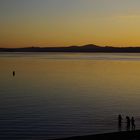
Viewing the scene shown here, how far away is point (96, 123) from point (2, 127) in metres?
8.11

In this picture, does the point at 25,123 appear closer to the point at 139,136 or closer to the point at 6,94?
the point at 139,136

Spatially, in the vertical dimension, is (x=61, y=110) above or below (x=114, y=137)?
below

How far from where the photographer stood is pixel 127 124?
3044cm

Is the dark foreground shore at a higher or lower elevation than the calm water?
higher

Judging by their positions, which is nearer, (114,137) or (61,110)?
(114,137)

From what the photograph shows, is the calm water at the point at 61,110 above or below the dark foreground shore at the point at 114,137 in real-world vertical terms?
below

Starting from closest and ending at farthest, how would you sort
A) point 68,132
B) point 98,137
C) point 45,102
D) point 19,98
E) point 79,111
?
1. point 98,137
2. point 68,132
3. point 79,111
4. point 45,102
5. point 19,98

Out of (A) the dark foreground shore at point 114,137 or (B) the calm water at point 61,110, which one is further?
(B) the calm water at point 61,110

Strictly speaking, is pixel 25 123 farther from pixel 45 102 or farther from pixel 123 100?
pixel 123 100

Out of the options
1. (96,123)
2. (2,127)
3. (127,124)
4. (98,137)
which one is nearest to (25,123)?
(2,127)

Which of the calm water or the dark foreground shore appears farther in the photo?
the calm water

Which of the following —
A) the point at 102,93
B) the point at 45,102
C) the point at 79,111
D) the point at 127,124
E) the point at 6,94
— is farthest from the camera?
the point at 102,93

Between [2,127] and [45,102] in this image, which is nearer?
[2,127]

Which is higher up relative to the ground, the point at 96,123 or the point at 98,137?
the point at 98,137
